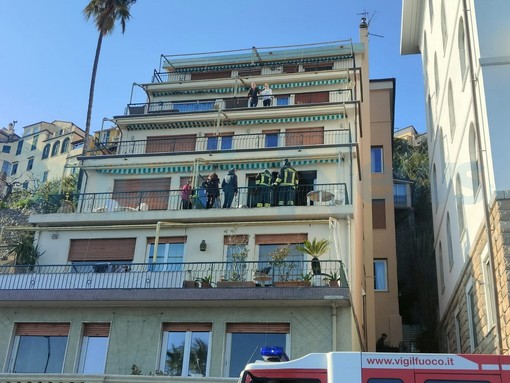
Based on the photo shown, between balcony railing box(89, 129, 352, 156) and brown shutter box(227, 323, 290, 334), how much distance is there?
8357 mm

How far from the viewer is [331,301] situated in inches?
706

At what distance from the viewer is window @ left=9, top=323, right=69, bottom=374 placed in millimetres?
19391

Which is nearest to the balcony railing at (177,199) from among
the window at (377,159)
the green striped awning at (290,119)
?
the green striped awning at (290,119)

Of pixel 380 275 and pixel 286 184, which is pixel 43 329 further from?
pixel 380 275

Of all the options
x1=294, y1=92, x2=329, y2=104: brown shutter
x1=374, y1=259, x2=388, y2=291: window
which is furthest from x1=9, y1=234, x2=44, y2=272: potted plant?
x1=374, y1=259, x2=388, y2=291: window

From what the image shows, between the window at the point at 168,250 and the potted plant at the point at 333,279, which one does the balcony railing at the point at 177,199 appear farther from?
the potted plant at the point at 333,279

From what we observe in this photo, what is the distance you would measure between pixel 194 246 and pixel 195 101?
415 inches

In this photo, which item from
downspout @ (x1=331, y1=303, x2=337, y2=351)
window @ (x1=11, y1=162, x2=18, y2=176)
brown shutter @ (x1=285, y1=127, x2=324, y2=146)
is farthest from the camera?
window @ (x1=11, y1=162, x2=18, y2=176)

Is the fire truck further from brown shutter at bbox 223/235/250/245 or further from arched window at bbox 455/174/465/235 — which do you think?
brown shutter at bbox 223/235/250/245

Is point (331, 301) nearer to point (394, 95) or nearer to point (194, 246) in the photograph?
point (194, 246)

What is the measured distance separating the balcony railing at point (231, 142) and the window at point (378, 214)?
7.57 meters

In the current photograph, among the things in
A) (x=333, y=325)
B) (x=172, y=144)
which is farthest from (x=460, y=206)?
(x=172, y=144)

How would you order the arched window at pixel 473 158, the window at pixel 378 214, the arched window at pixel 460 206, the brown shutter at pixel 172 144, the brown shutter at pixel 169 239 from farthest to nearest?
the window at pixel 378 214 < the brown shutter at pixel 172 144 < the brown shutter at pixel 169 239 < the arched window at pixel 460 206 < the arched window at pixel 473 158

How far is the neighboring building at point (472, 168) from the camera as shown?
1533 cm
